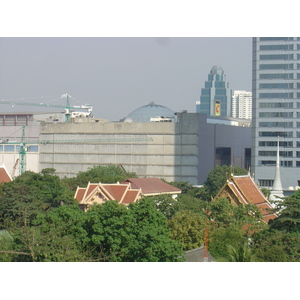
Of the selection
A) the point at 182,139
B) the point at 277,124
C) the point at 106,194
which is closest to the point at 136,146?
the point at 182,139

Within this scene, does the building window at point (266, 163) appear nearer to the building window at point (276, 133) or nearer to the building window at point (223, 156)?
the building window at point (276, 133)

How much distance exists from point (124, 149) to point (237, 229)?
3042 inches

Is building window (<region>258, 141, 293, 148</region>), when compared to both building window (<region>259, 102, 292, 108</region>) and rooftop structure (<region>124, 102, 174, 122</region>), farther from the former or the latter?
rooftop structure (<region>124, 102, 174, 122</region>)

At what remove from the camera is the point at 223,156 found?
5276 inches

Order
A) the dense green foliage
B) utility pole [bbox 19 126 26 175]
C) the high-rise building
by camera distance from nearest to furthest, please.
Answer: the dense green foliage
the high-rise building
utility pole [bbox 19 126 26 175]

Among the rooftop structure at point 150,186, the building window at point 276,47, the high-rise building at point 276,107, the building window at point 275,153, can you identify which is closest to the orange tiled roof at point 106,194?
the rooftop structure at point 150,186

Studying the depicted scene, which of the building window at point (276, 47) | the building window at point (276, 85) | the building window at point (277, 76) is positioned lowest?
the building window at point (276, 85)

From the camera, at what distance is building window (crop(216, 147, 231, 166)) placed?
5182 inches

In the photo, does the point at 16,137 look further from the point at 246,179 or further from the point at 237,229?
the point at 237,229

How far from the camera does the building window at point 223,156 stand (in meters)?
132

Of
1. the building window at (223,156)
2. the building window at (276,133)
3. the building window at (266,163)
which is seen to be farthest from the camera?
the building window at (223,156)

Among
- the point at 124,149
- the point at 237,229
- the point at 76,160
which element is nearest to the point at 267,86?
the point at 124,149

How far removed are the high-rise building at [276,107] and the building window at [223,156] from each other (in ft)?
89.6

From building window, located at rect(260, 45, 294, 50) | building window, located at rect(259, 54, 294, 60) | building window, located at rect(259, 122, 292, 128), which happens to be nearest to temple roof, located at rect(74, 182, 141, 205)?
building window, located at rect(259, 122, 292, 128)
